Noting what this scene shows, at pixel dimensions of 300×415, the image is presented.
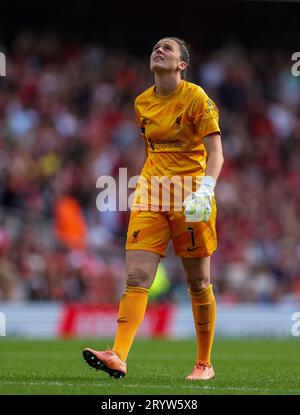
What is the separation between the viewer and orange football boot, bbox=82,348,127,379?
23.7 ft

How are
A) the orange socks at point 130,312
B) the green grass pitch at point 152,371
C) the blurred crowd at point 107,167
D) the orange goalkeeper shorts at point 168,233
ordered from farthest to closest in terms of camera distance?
the blurred crowd at point 107,167, the orange goalkeeper shorts at point 168,233, the orange socks at point 130,312, the green grass pitch at point 152,371

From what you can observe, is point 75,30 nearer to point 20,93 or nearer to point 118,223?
point 20,93

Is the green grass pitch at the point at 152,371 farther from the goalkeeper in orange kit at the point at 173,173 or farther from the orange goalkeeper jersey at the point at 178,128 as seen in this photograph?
the orange goalkeeper jersey at the point at 178,128

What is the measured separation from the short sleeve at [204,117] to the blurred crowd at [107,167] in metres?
9.90

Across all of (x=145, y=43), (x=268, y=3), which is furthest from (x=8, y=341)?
(x=268, y=3)

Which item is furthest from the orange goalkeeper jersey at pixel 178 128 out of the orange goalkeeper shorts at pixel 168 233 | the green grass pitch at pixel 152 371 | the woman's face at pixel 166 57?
the green grass pitch at pixel 152 371

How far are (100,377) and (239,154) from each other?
14232 millimetres

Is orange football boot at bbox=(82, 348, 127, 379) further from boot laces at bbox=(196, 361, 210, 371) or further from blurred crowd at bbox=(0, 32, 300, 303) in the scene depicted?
blurred crowd at bbox=(0, 32, 300, 303)

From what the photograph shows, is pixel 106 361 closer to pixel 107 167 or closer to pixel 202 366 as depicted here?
pixel 202 366

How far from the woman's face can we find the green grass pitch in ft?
7.41

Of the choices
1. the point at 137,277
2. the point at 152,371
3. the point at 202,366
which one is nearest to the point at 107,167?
the point at 152,371

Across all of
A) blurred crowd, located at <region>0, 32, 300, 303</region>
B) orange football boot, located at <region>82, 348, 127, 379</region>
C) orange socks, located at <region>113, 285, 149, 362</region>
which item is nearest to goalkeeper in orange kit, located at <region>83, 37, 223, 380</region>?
orange socks, located at <region>113, 285, 149, 362</region>

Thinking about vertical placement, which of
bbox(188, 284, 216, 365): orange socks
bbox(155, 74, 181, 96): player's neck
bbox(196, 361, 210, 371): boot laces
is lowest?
bbox(196, 361, 210, 371): boot laces

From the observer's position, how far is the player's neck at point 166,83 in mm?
7809
